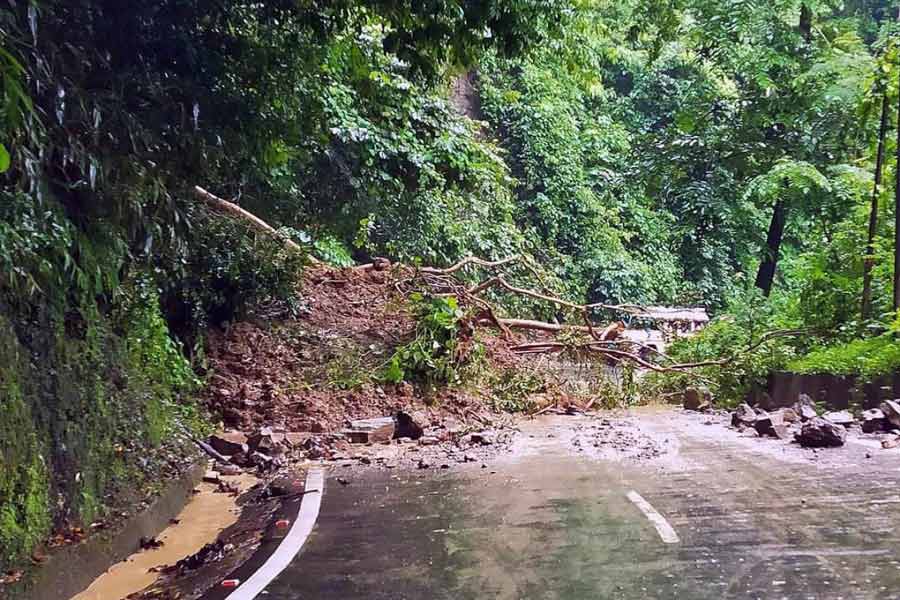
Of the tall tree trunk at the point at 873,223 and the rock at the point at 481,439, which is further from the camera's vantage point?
the tall tree trunk at the point at 873,223

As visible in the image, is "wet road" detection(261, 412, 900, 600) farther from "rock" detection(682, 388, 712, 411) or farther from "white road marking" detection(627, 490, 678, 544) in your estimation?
"rock" detection(682, 388, 712, 411)

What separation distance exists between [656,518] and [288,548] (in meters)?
2.72

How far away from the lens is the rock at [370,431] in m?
11.4

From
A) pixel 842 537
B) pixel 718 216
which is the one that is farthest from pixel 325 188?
pixel 718 216

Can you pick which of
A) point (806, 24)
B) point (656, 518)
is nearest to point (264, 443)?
point (656, 518)

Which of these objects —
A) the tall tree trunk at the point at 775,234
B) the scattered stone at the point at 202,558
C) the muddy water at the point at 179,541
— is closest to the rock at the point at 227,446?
the muddy water at the point at 179,541

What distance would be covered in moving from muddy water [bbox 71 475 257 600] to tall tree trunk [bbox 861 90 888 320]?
10.3m

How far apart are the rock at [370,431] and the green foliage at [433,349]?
6.78 ft

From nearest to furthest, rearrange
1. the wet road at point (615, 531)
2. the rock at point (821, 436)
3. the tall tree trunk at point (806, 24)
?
the wet road at point (615, 531) < the rock at point (821, 436) < the tall tree trunk at point (806, 24)

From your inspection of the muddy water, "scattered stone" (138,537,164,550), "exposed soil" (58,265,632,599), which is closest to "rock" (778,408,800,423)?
"exposed soil" (58,265,632,599)

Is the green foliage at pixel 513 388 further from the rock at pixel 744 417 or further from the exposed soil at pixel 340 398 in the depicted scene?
the rock at pixel 744 417

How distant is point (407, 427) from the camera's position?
11.8m

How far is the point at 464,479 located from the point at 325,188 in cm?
766

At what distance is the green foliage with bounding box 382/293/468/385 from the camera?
46.3ft
